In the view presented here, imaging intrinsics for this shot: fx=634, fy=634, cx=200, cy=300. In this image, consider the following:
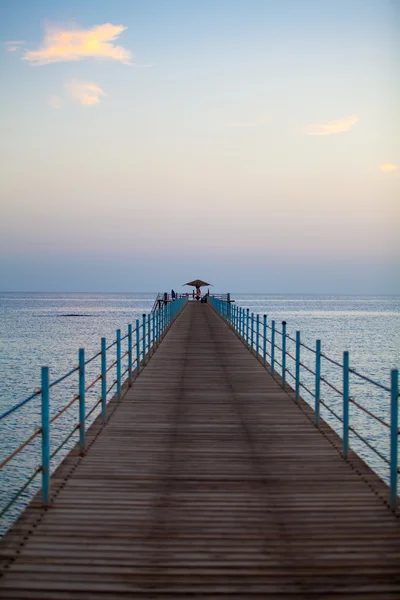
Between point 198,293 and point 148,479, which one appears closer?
point 148,479

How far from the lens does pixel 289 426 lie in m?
7.86

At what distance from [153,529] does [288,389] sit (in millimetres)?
6519

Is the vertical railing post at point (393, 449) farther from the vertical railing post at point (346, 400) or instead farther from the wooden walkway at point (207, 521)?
the vertical railing post at point (346, 400)

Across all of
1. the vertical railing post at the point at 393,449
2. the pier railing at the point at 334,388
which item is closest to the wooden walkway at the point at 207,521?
the vertical railing post at the point at 393,449

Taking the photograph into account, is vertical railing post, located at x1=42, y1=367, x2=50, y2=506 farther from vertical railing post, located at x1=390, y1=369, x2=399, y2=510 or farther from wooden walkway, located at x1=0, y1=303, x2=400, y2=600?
vertical railing post, located at x1=390, y1=369, x2=399, y2=510

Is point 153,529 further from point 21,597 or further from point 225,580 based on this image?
point 21,597

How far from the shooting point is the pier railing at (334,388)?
5.03 metres

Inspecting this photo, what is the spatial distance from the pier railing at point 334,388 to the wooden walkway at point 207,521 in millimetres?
344

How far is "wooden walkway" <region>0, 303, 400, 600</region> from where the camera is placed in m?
3.64

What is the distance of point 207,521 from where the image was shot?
15.0 ft

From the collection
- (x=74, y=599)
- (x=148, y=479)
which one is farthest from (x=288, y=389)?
(x=74, y=599)

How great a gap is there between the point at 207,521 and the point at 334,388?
Answer: 297 centimetres

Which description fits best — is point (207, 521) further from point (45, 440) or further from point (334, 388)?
point (334, 388)

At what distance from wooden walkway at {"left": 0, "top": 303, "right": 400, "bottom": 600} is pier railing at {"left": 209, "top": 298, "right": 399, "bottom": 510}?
0.34 meters
